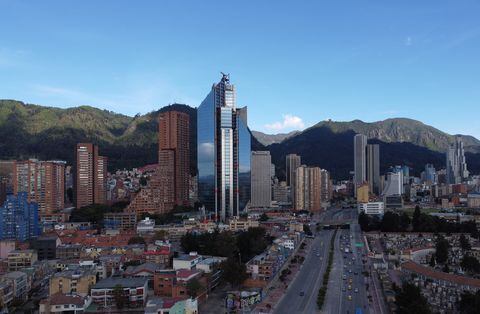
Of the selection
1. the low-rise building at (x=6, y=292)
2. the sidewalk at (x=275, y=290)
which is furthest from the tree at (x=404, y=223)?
the low-rise building at (x=6, y=292)

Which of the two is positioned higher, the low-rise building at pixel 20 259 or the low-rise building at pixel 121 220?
the low-rise building at pixel 121 220

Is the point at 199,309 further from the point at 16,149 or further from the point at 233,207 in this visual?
the point at 16,149

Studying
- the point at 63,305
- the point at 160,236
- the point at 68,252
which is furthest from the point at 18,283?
the point at 160,236

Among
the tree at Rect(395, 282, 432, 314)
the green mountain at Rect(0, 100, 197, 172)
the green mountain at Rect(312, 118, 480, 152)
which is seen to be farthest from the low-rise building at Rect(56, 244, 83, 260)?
the green mountain at Rect(312, 118, 480, 152)

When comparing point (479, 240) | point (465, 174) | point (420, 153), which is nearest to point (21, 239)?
point (479, 240)

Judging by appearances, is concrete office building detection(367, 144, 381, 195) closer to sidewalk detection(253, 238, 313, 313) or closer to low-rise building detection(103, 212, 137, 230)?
low-rise building detection(103, 212, 137, 230)

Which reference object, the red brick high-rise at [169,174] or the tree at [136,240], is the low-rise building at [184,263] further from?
the red brick high-rise at [169,174]

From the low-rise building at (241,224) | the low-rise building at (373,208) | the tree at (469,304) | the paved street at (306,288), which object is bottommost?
the paved street at (306,288)
